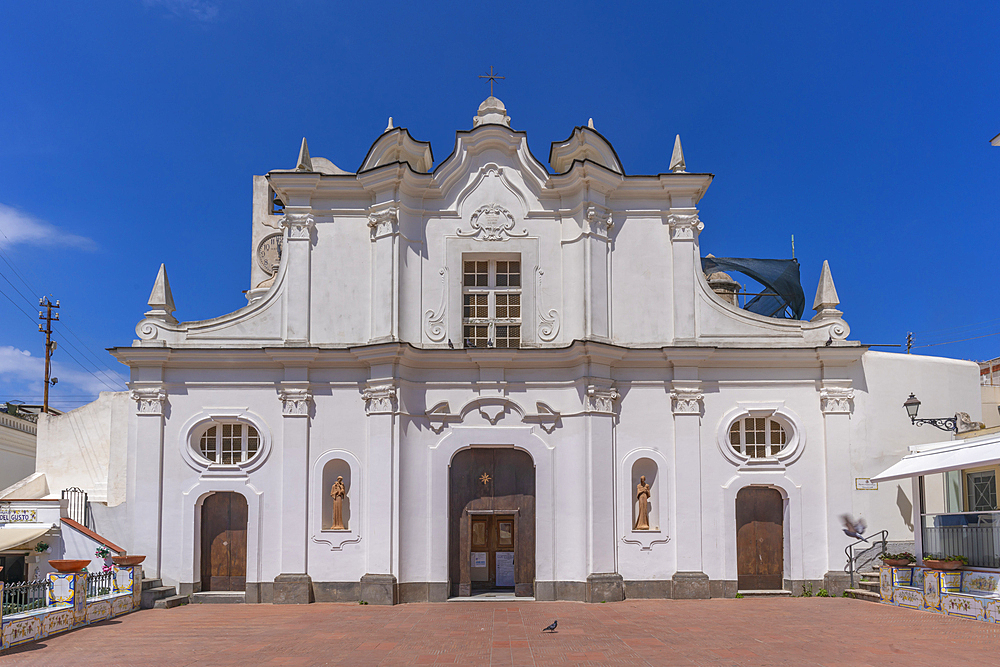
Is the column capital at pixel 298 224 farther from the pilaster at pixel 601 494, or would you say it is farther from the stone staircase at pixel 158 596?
the stone staircase at pixel 158 596

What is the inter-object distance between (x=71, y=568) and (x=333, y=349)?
22.3ft

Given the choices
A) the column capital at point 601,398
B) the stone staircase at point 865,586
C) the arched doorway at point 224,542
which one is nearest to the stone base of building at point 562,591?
the column capital at point 601,398

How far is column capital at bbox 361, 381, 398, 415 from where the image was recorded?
62.3 ft

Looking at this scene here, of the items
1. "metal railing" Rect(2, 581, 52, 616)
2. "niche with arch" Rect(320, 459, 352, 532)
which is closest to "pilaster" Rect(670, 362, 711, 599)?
"niche with arch" Rect(320, 459, 352, 532)

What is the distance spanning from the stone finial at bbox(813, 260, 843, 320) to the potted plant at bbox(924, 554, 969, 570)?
5.86 metres

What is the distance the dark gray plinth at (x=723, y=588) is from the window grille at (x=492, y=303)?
6.90 meters

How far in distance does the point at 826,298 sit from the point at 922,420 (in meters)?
3.46

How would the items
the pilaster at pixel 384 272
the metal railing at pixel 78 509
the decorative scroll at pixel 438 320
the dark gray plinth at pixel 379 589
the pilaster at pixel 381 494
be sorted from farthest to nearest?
the decorative scroll at pixel 438 320 < the pilaster at pixel 384 272 < the metal railing at pixel 78 509 < the pilaster at pixel 381 494 < the dark gray plinth at pixel 379 589

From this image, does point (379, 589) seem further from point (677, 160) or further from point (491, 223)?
point (677, 160)

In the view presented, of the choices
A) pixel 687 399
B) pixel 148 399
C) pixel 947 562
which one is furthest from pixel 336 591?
pixel 947 562

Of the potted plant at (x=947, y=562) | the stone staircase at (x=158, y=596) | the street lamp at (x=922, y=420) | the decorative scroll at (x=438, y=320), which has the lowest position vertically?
the stone staircase at (x=158, y=596)

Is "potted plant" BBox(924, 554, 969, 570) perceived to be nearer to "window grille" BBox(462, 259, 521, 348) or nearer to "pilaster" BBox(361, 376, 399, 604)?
"window grille" BBox(462, 259, 521, 348)

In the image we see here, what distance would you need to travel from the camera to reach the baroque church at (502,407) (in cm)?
1894

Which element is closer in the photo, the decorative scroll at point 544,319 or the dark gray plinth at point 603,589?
the dark gray plinth at point 603,589
